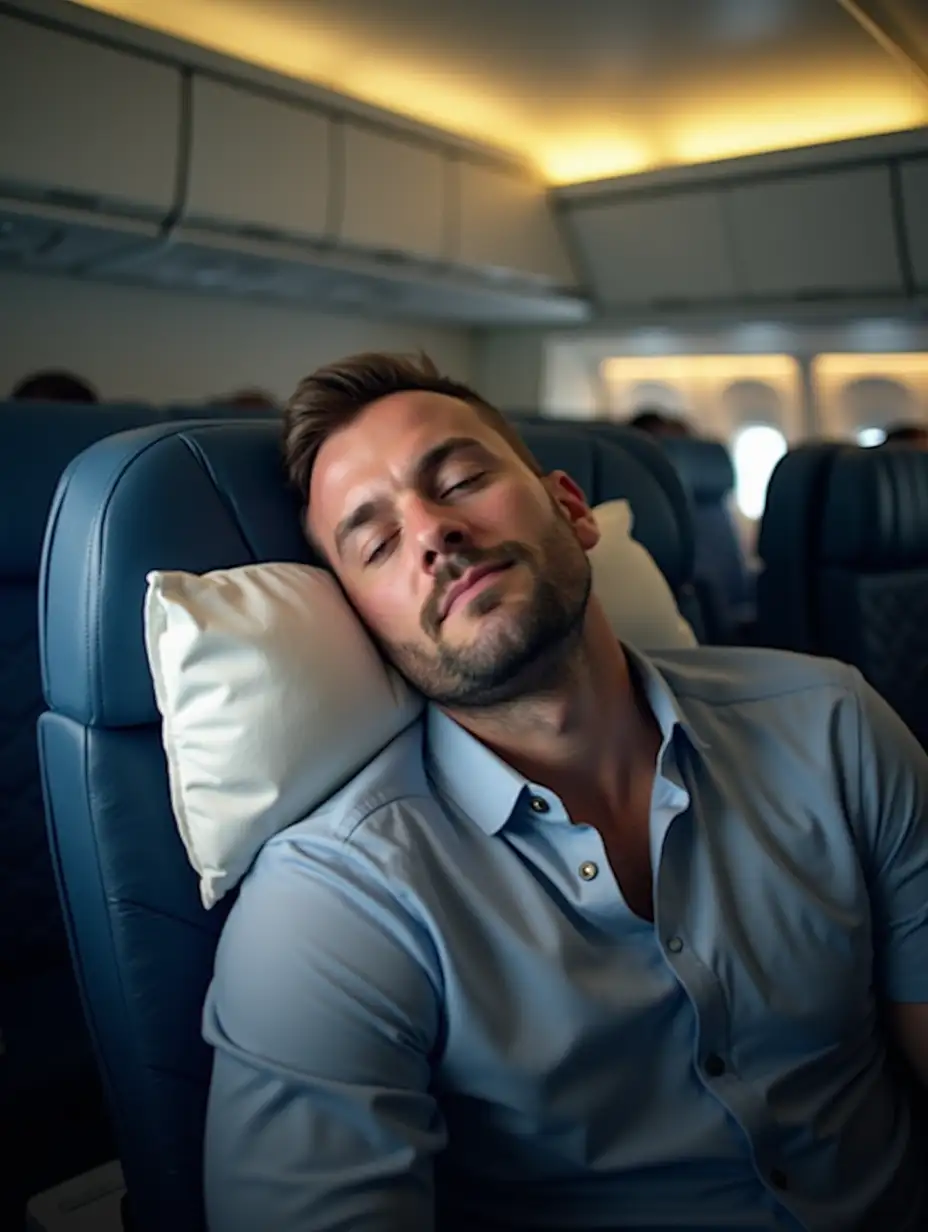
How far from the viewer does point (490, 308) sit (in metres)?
6.52

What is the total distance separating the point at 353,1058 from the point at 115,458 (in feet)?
2.30

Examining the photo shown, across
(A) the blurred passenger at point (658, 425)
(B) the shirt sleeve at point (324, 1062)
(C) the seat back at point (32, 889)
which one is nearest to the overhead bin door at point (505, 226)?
(A) the blurred passenger at point (658, 425)

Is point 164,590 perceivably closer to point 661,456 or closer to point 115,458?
point 115,458

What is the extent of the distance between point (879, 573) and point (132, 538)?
235 cm

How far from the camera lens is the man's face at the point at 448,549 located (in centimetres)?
127

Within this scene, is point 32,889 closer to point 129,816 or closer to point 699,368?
point 129,816

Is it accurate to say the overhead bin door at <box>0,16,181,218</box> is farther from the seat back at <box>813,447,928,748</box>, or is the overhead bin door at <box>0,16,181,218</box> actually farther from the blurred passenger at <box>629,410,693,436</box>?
the seat back at <box>813,447,928,748</box>

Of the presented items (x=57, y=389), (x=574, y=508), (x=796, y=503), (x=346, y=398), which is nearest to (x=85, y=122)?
(x=57, y=389)

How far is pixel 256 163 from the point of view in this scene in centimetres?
461

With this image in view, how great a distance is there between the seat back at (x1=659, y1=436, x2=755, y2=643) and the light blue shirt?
11.3 feet

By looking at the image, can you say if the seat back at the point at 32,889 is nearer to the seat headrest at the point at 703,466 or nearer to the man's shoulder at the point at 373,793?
the man's shoulder at the point at 373,793

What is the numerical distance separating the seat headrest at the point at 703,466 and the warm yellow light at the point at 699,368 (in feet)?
4.30

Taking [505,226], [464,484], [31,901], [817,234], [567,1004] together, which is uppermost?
[505,226]

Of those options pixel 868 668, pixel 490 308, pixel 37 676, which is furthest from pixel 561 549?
pixel 490 308
